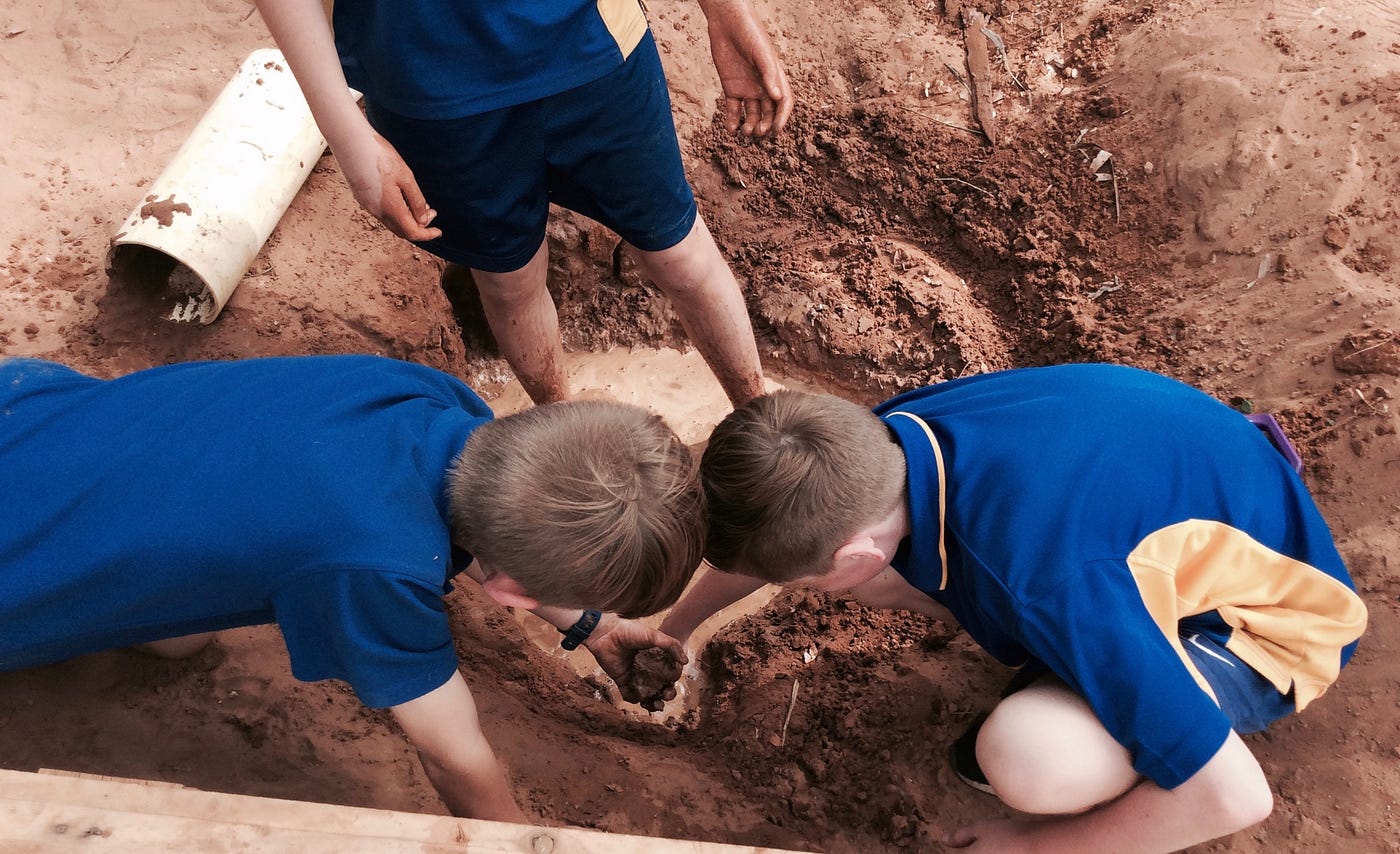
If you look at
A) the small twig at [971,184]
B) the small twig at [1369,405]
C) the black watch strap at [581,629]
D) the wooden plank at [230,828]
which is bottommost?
the black watch strap at [581,629]

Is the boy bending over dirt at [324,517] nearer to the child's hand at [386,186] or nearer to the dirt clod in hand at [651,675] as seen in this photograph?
the child's hand at [386,186]

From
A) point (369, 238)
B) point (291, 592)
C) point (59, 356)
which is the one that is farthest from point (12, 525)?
point (369, 238)

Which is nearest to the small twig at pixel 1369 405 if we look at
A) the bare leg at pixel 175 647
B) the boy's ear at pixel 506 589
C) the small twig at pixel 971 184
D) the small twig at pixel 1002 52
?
the small twig at pixel 971 184

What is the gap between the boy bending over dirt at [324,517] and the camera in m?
1.45

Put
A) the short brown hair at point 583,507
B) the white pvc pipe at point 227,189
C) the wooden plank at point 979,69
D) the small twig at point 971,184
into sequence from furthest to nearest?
the wooden plank at point 979,69 → the small twig at point 971,184 → the white pvc pipe at point 227,189 → the short brown hair at point 583,507

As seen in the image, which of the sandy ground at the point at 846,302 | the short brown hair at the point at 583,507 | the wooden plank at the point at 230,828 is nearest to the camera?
the wooden plank at the point at 230,828

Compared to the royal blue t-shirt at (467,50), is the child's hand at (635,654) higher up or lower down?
lower down

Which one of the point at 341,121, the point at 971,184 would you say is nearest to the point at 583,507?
the point at 341,121

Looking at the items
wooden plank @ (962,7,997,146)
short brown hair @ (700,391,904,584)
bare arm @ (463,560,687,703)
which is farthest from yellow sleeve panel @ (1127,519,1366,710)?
wooden plank @ (962,7,997,146)

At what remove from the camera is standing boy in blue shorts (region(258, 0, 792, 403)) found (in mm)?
1719

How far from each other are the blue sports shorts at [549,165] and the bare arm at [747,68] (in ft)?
0.73

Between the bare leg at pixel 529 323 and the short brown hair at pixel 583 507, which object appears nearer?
the short brown hair at pixel 583 507

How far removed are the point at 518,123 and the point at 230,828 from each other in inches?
55.6

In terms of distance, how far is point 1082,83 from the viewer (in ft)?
11.5
